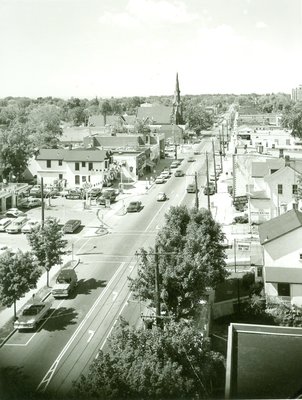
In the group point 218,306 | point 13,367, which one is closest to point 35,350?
point 13,367

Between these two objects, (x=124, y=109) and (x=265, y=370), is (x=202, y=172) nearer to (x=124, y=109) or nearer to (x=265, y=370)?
(x=265, y=370)

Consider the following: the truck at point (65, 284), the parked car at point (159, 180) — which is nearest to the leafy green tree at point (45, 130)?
the parked car at point (159, 180)

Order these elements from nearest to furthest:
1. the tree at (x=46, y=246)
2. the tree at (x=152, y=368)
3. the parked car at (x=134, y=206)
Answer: the tree at (x=152, y=368) < the tree at (x=46, y=246) < the parked car at (x=134, y=206)

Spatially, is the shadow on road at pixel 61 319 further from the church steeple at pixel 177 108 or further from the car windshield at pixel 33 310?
the church steeple at pixel 177 108

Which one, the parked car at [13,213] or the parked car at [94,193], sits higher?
the parked car at [94,193]

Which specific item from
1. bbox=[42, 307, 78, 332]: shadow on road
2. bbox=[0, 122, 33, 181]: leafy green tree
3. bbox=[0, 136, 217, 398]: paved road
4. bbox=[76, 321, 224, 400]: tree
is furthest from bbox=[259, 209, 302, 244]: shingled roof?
bbox=[0, 122, 33, 181]: leafy green tree

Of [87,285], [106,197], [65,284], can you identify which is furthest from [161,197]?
[65,284]
